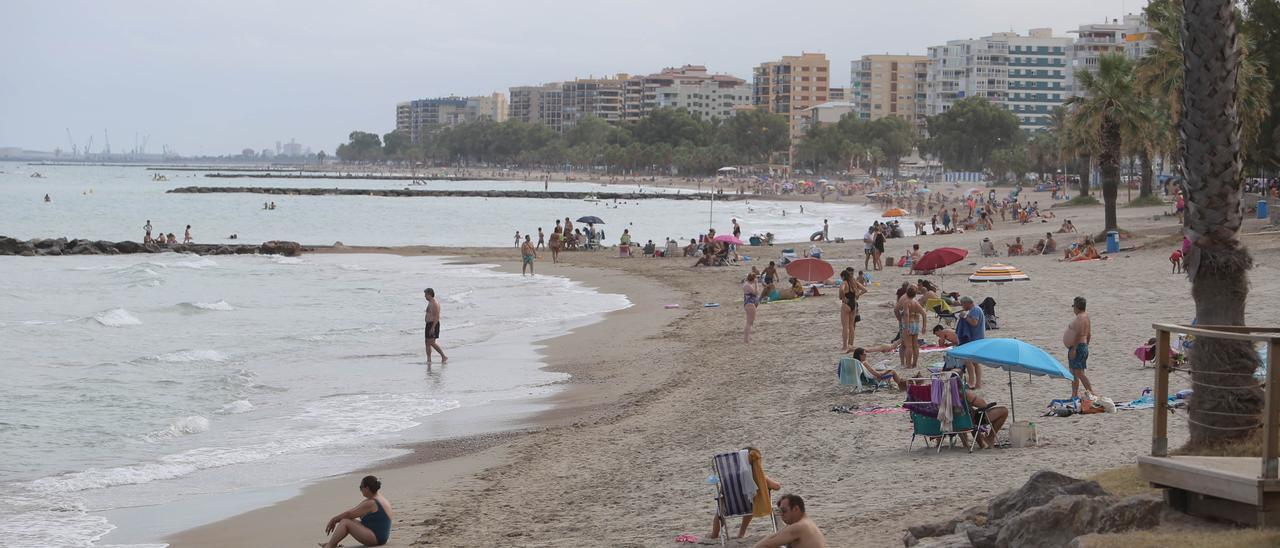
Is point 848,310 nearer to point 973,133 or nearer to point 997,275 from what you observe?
point 997,275

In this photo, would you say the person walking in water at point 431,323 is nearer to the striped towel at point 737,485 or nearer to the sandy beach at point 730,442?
the sandy beach at point 730,442

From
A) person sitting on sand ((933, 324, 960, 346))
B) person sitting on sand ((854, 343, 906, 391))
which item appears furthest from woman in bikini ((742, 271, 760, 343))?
person sitting on sand ((854, 343, 906, 391))

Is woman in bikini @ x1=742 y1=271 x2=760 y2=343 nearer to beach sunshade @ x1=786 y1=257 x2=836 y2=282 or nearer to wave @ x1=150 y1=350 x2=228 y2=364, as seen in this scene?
beach sunshade @ x1=786 y1=257 x2=836 y2=282

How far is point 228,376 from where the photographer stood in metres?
20.3

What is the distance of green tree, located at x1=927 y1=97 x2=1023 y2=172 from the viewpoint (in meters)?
132

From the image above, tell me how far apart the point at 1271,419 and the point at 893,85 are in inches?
7839

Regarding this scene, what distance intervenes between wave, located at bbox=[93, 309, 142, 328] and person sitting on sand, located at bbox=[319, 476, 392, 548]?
20575 mm

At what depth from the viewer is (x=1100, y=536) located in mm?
6734

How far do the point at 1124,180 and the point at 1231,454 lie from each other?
94.4 meters

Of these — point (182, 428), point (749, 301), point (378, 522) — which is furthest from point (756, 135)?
point (378, 522)

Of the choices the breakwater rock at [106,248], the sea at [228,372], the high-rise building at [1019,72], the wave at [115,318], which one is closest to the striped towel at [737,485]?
the sea at [228,372]

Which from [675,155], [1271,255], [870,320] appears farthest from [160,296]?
[675,155]

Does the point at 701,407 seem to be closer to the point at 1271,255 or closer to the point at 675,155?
the point at 1271,255

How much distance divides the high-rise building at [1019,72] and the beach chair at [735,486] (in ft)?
585
